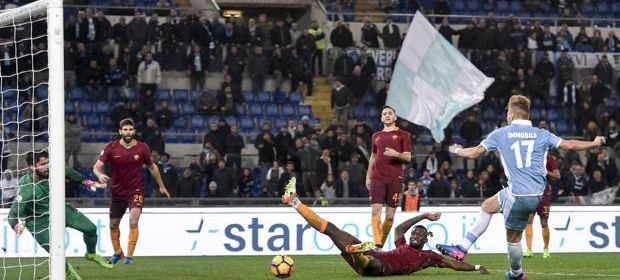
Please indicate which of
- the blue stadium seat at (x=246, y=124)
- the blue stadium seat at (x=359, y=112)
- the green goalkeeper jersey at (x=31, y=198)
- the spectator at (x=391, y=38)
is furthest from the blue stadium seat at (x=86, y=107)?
the green goalkeeper jersey at (x=31, y=198)

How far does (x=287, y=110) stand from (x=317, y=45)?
1778mm

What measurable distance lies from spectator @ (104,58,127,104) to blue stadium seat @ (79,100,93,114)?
467 millimetres

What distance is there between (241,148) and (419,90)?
4.15 metres

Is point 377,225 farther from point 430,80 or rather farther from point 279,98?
point 279,98

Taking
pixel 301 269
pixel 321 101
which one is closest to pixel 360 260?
pixel 301 269

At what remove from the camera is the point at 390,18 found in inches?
1441

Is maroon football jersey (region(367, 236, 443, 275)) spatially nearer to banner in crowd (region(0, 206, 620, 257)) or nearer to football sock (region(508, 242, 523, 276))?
football sock (region(508, 242, 523, 276))

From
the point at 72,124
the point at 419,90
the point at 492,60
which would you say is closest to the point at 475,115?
the point at 492,60

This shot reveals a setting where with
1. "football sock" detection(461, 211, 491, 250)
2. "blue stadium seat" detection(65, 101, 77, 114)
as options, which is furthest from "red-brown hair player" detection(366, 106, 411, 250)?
"blue stadium seat" detection(65, 101, 77, 114)

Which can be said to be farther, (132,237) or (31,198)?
(132,237)

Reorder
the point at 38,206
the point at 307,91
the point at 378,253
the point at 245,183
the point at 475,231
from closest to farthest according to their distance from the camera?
the point at 475,231
the point at 378,253
the point at 38,206
the point at 245,183
the point at 307,91

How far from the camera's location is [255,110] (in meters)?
32.8

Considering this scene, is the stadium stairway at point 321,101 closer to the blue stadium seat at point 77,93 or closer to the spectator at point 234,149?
the spectator at point 234,149

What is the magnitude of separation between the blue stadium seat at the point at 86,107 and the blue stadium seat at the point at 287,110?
4.81 m
